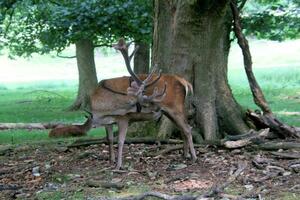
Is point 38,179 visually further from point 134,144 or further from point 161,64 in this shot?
point 161,64

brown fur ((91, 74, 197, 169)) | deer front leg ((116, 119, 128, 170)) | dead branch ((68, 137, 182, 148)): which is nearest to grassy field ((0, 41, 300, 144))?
dead branch ((68, 137, 182, 148))

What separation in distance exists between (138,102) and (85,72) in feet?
47.2

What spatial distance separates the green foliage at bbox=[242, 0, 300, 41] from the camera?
1539 cm

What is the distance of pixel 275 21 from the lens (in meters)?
15.7

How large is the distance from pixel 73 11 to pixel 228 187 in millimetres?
8396

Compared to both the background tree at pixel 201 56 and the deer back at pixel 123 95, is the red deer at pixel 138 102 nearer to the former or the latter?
the deer back at pixel 123 95

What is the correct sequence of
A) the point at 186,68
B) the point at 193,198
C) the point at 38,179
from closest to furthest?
the point at 193,198 < the point at 38,179 < the point at 186,68

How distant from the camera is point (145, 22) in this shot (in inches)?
566

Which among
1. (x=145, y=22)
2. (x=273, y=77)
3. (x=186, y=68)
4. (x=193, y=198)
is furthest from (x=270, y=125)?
(x=273, y=77)

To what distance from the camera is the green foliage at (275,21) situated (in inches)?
606

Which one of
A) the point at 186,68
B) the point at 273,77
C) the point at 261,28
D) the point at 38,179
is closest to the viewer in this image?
the point at 38,179

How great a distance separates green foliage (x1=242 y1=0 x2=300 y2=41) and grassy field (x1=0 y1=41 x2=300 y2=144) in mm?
2095

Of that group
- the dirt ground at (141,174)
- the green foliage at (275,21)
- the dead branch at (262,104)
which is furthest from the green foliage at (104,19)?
the dirt ground at (141,174)

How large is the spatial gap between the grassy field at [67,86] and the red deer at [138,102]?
396cm
